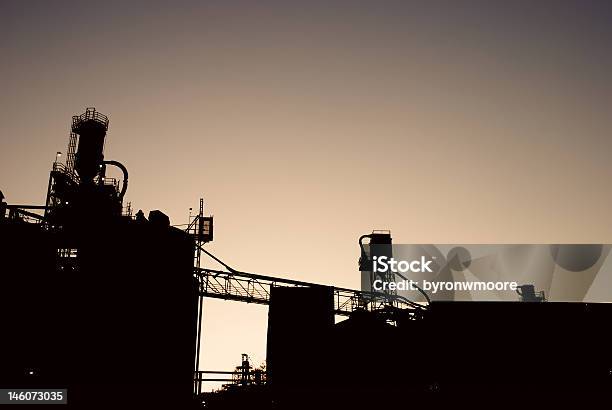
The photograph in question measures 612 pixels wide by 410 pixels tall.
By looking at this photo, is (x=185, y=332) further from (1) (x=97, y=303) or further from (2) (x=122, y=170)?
(2) (x=122, y=170)

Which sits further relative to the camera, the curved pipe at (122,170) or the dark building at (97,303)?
the curved pipe at (122,170)

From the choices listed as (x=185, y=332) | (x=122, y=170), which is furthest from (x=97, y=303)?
(x=122, y=170)

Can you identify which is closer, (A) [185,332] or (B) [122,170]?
(A) [185,332]

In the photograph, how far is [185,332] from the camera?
2797 centimetres

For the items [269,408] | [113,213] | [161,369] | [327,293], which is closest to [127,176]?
[113,213]

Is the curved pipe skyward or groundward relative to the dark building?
skyward

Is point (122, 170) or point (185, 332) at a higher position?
point (122, 170)

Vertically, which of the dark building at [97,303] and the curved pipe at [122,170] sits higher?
the curved pipe at [122,170]

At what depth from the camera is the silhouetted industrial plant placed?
2241 cm

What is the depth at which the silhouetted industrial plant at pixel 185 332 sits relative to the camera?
2241 centimetres

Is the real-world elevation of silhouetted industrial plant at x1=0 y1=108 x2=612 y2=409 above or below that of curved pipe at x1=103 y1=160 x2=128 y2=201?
below

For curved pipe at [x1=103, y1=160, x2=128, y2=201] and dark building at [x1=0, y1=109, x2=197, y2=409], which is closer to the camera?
dark building at [x1=0, y1=109, x2=197, y2=409]

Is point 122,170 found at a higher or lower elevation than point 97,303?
higher

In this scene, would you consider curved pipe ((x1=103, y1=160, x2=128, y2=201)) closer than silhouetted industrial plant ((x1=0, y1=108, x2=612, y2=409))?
No
